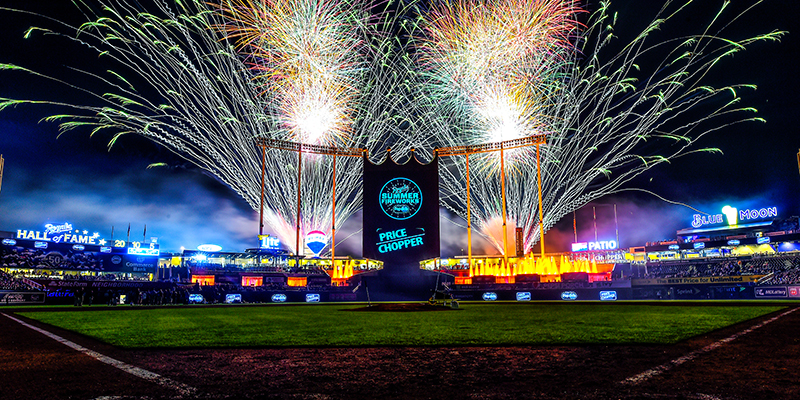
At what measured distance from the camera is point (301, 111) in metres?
32.3

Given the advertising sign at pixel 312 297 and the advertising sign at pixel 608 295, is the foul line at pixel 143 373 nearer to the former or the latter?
the advertising sign at pixel 312 297

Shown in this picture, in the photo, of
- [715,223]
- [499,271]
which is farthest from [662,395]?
[715,223]

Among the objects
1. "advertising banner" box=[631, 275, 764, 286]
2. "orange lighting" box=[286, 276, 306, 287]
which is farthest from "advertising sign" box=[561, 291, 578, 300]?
"orange lighting" box=[286, 276, 306, 287]

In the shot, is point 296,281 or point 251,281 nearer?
point 251,281

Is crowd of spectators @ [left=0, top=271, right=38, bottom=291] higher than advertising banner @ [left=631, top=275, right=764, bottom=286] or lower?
higher

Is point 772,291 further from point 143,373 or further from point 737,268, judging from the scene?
point 143,373

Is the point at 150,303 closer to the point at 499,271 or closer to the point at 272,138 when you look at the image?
the point at 272,138

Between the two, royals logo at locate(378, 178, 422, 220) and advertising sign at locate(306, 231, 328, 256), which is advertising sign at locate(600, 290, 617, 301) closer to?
royals logo at locate(378, 178, 422, 220)

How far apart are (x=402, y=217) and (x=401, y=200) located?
1.45m

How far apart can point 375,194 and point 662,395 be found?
35922mm

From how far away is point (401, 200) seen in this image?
39594mm

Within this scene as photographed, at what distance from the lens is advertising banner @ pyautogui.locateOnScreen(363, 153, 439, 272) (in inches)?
1549

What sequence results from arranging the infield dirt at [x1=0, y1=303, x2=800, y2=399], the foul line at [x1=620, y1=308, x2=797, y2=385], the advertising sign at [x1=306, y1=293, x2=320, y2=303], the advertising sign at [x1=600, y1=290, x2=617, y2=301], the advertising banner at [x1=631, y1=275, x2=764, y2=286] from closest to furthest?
the infield dirt at [x1=0, y1=303, x2=800, y2=399] → the foul line at [x1=620, y1=308, x2=797, y2=385] → the advertising sign at [x1=600, y1=290, x2=617, y2=301] → the advertising banner at [x1=631, y1=275, x2=764, y2=286] → the advertising sign at [x1=306, y1=293, x2=320, y2=303]

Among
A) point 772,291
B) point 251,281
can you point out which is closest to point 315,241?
point 251,281
